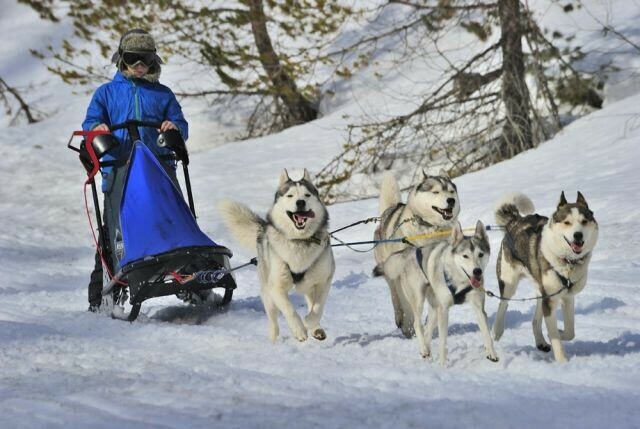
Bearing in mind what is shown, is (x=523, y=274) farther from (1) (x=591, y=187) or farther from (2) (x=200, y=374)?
(1) (x=591, y=187)

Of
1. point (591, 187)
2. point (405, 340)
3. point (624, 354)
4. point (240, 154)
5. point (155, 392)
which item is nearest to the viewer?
point (155, 392)

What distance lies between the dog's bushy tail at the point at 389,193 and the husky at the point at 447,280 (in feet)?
4.49

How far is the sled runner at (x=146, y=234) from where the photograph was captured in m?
5.46

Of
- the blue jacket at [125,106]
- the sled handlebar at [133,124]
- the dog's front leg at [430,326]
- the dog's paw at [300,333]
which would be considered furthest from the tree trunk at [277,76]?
the dog's front leg at [430,326]

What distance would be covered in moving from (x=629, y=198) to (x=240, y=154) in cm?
737

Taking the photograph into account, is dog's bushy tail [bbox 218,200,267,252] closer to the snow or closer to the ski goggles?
the snow

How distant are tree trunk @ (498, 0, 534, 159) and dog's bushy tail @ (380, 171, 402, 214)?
541cm

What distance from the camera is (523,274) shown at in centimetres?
494

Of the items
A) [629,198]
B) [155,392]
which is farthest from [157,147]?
[629,198]

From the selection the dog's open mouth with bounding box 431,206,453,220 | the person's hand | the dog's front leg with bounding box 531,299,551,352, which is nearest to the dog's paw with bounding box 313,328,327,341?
the dog's open mouth with bounding box 431,206,453,220

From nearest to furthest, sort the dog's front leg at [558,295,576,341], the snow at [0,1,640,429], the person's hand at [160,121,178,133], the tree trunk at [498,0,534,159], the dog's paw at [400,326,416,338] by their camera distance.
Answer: the snow at [0,1,640,429] < the dog's front leg at [558,295,576,341] < the dog's paw at [400,326,416,338] < the person's hand at [160,121,178,133] < the tree trunk at [498,0,534,159]

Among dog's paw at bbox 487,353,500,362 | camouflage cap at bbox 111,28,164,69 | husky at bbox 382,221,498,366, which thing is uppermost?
camouflage cap at bbox 111,28,164,69

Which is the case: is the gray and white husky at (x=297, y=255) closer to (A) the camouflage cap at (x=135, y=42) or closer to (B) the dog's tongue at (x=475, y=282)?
(B) the dog's tongue at (x=475, y=282)

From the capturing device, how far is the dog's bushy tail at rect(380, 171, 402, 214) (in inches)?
236
